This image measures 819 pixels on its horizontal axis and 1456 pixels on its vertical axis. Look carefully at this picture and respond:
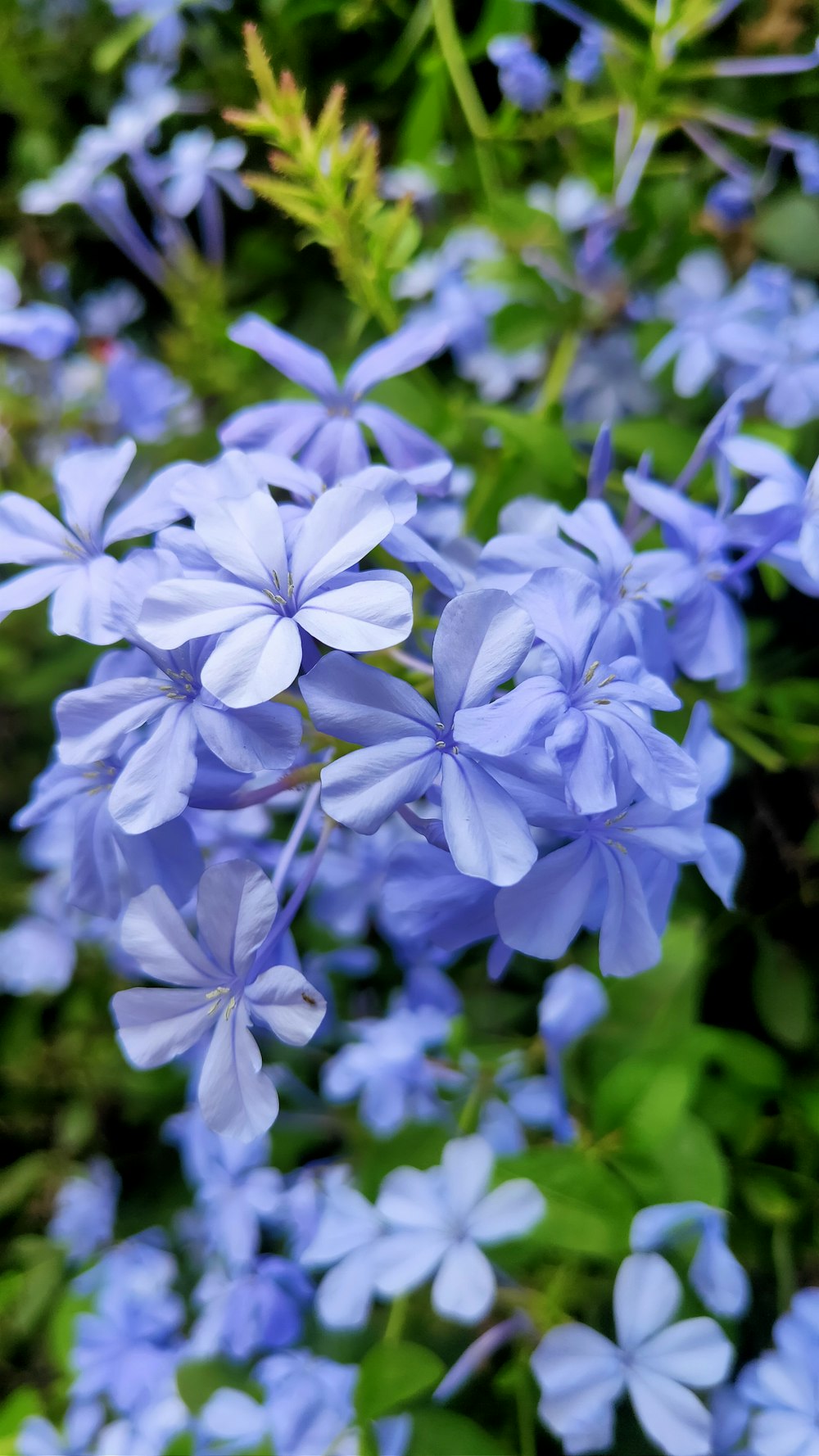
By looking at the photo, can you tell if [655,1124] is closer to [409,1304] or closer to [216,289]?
[409,1304]

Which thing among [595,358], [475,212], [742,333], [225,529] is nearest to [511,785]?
[225,529]

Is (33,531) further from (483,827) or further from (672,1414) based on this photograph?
(672,1414)

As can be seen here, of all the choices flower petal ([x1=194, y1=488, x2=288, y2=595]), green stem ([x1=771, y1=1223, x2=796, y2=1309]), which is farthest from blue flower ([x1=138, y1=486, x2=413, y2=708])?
green stem ([x1=771, y1=1223, x2=796, y2=1309])

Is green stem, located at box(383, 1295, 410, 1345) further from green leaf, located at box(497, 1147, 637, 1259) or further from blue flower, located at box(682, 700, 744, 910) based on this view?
blue flower, located at box(682, 700, 744, 910)

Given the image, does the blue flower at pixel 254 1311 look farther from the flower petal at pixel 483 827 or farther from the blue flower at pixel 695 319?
the blue flower at pixel 695 319

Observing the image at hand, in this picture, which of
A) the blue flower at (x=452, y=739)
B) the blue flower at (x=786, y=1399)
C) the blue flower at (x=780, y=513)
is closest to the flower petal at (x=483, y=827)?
the blue flower at (x=452, y=739)
